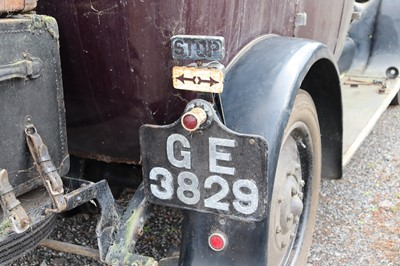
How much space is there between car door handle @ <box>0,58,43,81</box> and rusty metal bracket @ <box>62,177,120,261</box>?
38 centimetres

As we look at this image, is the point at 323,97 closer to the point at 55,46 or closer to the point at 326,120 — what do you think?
the point at 326,120

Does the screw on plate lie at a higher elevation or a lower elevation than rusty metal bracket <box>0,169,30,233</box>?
lower

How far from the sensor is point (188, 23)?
1.54 metres

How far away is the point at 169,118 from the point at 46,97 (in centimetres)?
42

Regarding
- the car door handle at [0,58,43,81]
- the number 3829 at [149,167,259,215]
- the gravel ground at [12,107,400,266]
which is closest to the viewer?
the car door handle at [0,58,43,81]

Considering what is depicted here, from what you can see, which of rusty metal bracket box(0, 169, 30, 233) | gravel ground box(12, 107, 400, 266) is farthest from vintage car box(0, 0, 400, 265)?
gravel ground box(12, 107, 400, 266)

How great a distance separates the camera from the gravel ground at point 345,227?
2.59 m

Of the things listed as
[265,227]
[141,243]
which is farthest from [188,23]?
[141,243]

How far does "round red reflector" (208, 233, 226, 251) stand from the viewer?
1631 millimetres

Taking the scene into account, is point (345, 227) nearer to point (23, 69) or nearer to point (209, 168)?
point (209, 168)

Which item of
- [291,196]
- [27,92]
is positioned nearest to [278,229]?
[291,196]

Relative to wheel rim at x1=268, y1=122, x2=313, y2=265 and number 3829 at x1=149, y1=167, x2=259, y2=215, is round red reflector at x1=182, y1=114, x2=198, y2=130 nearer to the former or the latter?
number 3829 at x1=149, y1=167, x2=259, y2=215

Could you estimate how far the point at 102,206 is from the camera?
1629mm

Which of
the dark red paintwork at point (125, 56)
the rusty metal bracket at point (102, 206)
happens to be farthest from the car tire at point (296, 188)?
the rusty metal bracket at point (102, 206)
